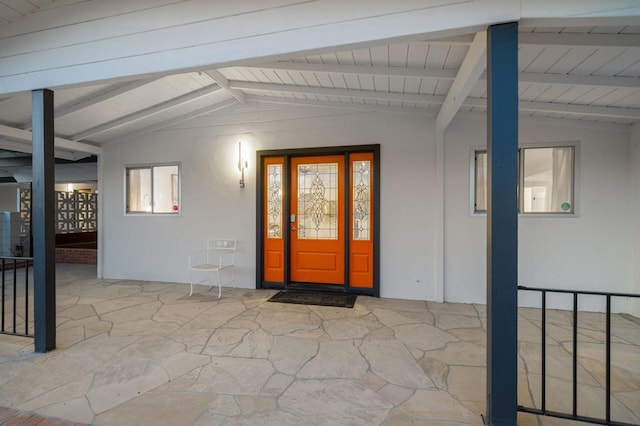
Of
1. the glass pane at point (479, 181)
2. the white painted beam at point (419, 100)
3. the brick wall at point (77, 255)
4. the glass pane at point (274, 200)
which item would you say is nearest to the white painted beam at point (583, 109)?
the white painted beam at point (419, 100)

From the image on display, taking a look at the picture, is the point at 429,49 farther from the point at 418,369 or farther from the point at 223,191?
the point at 223,191

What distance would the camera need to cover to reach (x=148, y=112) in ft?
15.1

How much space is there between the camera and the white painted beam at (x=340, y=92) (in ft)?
12.0

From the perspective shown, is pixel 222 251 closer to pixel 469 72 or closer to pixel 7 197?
pixel 469 72

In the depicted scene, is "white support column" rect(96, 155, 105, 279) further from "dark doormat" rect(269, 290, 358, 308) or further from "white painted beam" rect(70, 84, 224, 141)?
"dark doormat" rect(269, 290, 358, 308)

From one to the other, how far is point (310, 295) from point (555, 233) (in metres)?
3.37

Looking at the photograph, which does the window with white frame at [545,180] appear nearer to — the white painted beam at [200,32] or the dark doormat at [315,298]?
the dark doormat at [315,298]

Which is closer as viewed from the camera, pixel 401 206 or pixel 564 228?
pixel 564 228

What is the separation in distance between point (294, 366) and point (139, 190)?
4718 mm

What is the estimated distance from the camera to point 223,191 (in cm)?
495

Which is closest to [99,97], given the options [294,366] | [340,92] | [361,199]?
[340,92]

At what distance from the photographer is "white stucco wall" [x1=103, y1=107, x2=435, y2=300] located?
166 inches

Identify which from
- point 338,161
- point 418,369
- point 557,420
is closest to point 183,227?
point 338,161

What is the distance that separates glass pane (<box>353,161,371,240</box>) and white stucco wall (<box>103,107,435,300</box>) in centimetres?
24
